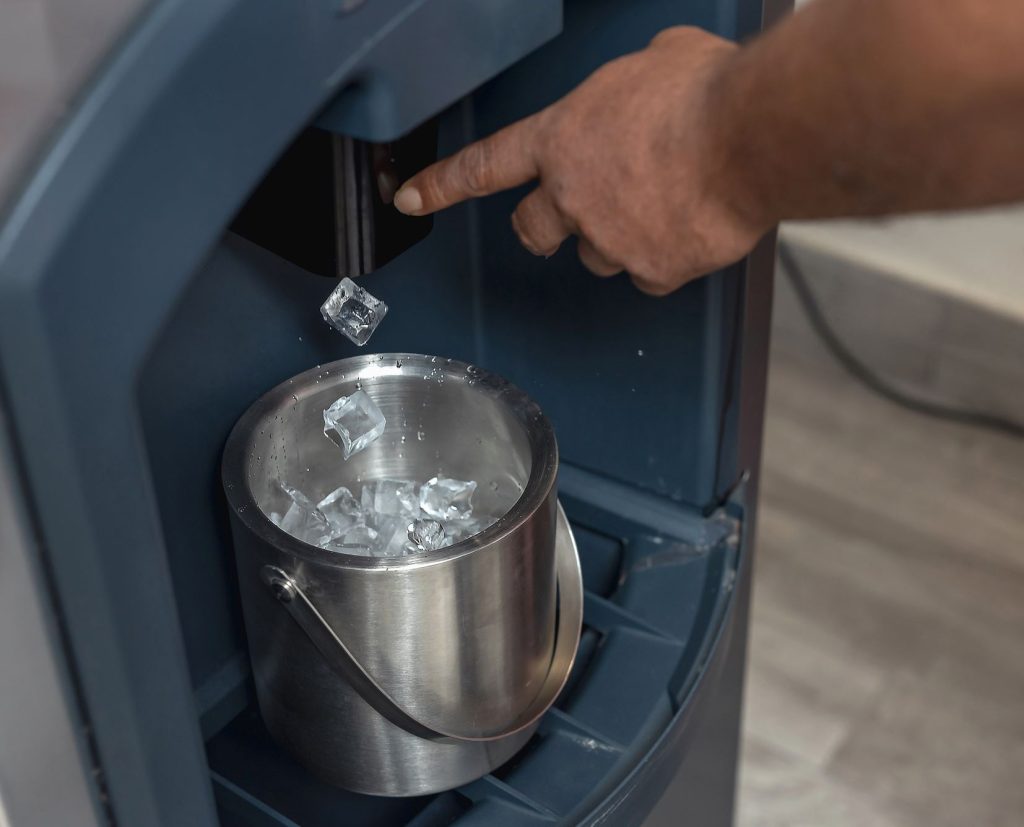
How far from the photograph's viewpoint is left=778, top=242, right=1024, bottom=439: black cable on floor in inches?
64.7

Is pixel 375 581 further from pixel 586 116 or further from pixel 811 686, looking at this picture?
pixel 811 686

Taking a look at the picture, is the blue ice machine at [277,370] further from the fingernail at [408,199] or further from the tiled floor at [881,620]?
the tiled floor at [881,620]

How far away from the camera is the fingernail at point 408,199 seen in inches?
21.8

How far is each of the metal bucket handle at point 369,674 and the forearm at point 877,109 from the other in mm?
232

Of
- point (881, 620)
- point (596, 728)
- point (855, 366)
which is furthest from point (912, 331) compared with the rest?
point (596, 728)

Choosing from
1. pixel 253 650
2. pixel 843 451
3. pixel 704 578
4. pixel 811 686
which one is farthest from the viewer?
pixel 843 451

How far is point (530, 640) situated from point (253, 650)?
0.13 metres

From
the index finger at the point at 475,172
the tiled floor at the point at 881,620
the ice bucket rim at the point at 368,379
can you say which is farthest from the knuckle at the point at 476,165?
the tiled floor at the point at 881,620

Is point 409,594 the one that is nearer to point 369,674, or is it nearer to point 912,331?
point 369,674

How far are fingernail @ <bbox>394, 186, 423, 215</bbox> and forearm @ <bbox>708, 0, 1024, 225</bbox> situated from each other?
0.13 m

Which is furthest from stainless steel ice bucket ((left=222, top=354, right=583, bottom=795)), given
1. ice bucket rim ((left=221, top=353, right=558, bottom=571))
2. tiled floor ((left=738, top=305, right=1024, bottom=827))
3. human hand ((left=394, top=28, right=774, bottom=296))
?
tiled floor ((left=738, top=305, right=1024, bottom=827))

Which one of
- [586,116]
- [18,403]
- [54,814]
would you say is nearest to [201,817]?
[54,814]

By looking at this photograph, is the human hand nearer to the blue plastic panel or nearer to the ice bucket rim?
the ice bucket rim

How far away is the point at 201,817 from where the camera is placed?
47 centimetres
